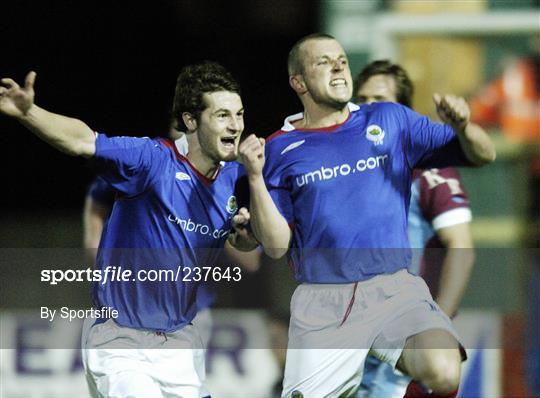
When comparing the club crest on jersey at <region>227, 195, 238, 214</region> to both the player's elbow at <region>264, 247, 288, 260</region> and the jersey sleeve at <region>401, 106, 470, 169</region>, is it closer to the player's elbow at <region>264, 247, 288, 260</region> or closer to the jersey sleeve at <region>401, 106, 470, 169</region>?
the player's elbow at <region>264, 247, 288, 260</region>

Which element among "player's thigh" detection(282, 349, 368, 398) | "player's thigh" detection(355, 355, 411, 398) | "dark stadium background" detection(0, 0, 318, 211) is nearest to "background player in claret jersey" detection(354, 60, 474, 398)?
"player's thigh" detection(355, 355, 411, 398)

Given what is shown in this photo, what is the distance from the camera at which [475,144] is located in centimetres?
410

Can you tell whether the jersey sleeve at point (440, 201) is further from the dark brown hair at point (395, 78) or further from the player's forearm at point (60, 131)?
the player's forearm at point (60, 131)

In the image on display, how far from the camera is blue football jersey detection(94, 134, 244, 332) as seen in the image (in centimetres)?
427

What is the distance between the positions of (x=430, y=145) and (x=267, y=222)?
0.68 meters

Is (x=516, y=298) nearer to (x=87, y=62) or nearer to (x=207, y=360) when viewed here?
(x=207, y=360)

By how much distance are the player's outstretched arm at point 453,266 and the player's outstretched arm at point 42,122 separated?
1677 mm

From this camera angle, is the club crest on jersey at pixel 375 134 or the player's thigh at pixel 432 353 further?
the club crest on jersey at pixel 375 134

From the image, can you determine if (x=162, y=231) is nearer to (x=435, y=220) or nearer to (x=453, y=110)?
(x=453, y=110)

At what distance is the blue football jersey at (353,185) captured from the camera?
13.7ft

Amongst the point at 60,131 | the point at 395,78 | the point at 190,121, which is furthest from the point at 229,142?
the point at 395,78

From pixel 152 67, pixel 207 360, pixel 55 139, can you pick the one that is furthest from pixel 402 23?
pixel 55 139

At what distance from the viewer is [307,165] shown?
166 inches

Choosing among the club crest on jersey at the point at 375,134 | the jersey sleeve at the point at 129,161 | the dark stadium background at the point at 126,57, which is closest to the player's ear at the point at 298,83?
the club crest on jersey at the point at 375,134
